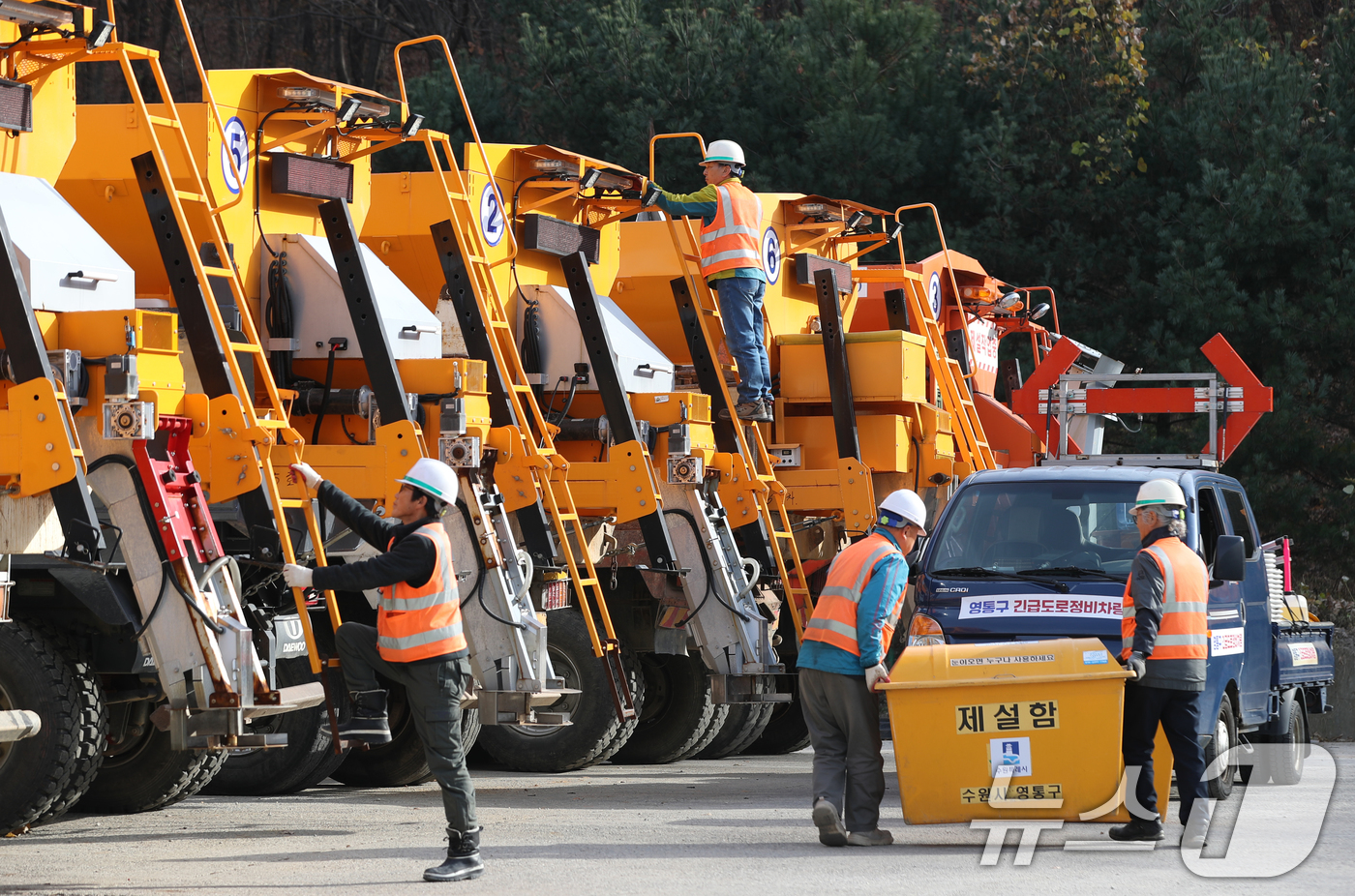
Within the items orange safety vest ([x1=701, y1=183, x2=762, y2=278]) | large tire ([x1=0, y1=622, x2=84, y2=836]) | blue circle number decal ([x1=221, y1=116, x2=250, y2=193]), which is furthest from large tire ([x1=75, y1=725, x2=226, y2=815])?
orange safety vest ([x1=701, y1=183, x2=762, y2=278])

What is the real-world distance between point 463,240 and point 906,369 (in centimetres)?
374

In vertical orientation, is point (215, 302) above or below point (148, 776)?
above

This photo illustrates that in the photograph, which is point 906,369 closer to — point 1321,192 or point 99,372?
point 99,372

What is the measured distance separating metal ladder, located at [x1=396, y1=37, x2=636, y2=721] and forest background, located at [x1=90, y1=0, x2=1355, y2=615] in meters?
11.1

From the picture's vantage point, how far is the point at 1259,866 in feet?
24.2

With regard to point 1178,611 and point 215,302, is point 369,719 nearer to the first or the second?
point 215,302

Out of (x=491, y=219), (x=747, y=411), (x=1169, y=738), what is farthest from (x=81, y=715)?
(x=747, y=411)

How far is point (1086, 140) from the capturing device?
22422 mm

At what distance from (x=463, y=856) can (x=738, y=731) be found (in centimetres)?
596

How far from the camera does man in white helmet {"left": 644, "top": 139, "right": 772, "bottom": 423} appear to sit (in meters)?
12.1

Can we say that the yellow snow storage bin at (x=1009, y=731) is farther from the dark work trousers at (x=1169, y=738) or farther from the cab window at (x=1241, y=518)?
the cab window at (x=1241, y=518)

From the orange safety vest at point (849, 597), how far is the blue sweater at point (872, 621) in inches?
0.7

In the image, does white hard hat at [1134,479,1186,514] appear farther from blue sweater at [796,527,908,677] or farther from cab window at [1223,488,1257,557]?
cab window at [1223,488,1257,557]

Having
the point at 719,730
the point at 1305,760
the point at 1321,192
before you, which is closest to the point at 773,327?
the point at 719,730
